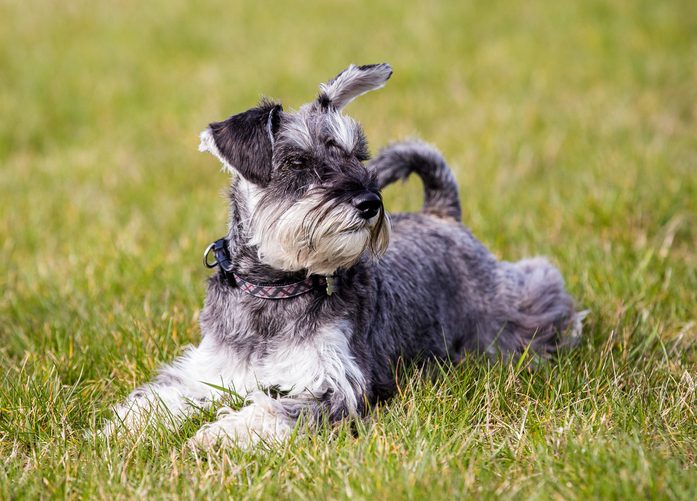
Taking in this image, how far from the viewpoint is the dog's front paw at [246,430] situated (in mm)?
4090

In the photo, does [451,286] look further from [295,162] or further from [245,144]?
[245,144]

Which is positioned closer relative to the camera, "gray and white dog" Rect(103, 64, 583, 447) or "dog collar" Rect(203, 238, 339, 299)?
"gray and white dog" Rect(103, 64, 583, 447)

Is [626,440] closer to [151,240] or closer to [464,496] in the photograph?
[464,496]

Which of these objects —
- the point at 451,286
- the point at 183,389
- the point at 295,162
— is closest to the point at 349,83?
the point at 295,162

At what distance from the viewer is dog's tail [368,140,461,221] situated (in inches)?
236

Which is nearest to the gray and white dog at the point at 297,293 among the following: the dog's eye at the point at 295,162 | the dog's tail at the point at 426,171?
the dog's eye at the point at 295,162

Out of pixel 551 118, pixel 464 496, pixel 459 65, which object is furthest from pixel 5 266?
pixel 459 65

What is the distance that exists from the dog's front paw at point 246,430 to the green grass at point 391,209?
8 cm

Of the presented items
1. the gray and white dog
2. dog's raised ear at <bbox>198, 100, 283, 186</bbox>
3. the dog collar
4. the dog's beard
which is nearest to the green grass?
the gray and white dog

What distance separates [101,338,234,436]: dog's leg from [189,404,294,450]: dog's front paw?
11.5 inches

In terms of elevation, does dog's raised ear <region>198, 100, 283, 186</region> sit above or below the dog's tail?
above

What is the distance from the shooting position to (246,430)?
4.15 meters

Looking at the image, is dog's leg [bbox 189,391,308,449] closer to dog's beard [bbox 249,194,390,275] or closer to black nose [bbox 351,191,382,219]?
dog's beard [bbox 249,194,390,275]

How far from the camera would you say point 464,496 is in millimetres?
3430
